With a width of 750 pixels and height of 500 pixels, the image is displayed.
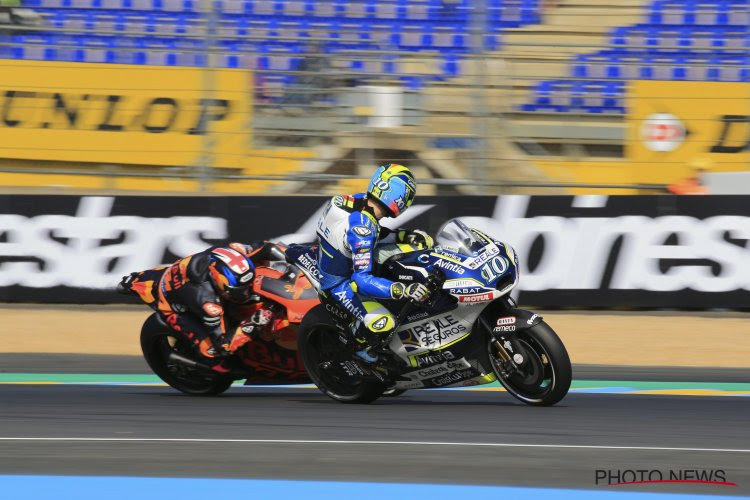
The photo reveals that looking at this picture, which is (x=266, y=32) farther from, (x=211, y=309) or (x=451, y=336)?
(x=451, y=336)

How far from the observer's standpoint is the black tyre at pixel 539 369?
6.12 m

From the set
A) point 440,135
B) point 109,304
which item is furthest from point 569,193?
point 109,304

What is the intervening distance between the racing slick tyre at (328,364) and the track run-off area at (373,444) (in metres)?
0.12

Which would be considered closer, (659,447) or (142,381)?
(659,447)

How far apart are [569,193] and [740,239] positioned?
1.86 m

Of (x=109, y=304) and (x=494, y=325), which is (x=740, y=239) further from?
(x=109, y=304)

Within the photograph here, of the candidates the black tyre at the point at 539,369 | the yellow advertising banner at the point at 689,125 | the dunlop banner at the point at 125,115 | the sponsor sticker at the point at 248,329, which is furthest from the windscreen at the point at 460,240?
the dunlop banner at the point at 125,115

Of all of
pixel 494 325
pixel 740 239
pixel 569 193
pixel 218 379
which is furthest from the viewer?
pixel 569 193

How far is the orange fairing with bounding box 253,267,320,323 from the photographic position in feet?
23.5

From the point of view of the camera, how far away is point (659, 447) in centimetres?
561

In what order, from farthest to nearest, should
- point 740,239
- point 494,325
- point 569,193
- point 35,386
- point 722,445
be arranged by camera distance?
1. point 569,193
2. point 740,239
3. point 35,386
4. point 494,325
5. point 722,445

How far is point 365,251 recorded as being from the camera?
6.51 metres

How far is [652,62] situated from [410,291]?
7.41 meters

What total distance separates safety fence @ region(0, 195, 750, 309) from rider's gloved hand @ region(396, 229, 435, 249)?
4944mm
